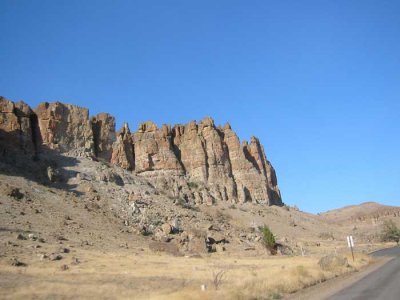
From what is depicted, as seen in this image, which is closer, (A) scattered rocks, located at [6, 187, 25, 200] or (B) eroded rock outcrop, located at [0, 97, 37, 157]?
(A) scattered rocks, located at [6, 187, 25, 200]

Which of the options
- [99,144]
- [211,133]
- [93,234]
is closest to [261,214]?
[211,133]

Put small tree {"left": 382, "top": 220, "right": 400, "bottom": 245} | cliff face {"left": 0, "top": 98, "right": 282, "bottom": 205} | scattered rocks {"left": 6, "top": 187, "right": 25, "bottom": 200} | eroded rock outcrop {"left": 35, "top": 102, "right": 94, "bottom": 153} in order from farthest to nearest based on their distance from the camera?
1. small tree {"left": 382, "top": 220, "right": 400, "bottom": 245}
2. eroded rock outcrop {"left": 35, "top": 102, "right": 94, "bottom": 153}
3. cliff face {"left": 0, "top": 98, "right": 282, "bottom": 205}
4. scattered rocks {"left": 6, "top": 187, "right": 25, "bottom": 200}

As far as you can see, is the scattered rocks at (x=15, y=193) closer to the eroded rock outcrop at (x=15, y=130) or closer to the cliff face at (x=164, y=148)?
the eroded rock outcrop at (x=15, y=130)

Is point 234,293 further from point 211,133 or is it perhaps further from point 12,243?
point 211,133

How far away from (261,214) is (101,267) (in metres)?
60.2

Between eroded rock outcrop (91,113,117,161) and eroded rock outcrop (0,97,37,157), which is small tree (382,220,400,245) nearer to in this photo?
eroded rock outcrop (91,113,117,161)

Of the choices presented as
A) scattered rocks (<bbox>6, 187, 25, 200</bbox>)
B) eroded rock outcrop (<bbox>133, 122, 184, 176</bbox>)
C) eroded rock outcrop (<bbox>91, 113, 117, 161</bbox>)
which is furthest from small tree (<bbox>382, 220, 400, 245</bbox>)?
scattered rocks (<bbox>6, 187, 25, 200</bbox>)

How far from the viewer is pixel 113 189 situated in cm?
5916

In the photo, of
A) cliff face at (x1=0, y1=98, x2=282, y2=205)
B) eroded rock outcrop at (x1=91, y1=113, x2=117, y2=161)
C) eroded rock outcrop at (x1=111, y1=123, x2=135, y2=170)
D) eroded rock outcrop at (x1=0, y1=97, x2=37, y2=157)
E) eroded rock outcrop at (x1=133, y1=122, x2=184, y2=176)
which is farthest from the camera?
eroded rock outcrop at (x1=133, y1=122, x2=184, y2=176)

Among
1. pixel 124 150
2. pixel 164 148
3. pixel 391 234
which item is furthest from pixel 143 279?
pixel 164 148

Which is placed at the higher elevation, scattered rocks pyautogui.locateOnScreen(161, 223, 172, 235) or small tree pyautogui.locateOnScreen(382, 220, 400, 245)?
scattered rocks pyautogui.locateOnScreen(161, 223, 172, 235)

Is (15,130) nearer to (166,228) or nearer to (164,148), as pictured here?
(166,228)

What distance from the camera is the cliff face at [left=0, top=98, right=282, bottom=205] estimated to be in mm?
66812

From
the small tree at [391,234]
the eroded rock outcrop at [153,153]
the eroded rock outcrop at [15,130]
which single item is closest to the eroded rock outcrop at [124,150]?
the eroded rock outcrop at [153,153]
